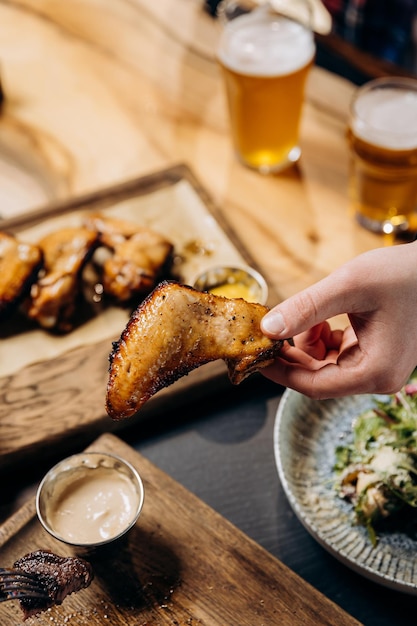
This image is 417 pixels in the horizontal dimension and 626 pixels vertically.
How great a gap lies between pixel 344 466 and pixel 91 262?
115 centimetres

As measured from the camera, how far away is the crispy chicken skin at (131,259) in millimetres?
2396

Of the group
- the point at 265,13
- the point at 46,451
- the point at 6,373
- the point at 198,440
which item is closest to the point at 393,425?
the point at 198,440

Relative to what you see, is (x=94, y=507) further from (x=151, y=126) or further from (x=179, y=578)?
(x=151, y=126)

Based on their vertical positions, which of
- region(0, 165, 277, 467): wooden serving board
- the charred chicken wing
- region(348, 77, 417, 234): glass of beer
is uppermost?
region(348, 77, 417, 234): glass of beer

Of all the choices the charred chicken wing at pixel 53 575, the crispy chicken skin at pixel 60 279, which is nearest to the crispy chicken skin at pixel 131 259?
the crispy chicken skin at pixel 60 279

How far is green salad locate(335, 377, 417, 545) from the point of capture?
187 cm

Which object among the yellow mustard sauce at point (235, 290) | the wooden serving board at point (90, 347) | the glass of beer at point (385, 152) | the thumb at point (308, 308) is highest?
the thumb at point (308, 308)

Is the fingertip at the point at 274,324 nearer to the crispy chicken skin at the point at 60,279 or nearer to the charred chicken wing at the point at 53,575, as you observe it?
the charred chicken wing at the point at 53,575

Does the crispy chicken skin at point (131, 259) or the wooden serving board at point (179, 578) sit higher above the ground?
the crispy chicken skin at point (131, 259)

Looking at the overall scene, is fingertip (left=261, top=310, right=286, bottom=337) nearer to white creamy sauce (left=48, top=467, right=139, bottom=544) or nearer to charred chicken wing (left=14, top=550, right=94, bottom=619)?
white creamy sauce (left=48, top=467, right=139, bottom=544)

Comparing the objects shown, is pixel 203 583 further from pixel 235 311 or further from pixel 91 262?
pixel 91 262

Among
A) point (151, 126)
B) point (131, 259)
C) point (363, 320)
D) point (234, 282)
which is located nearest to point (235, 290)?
point (234, 282)

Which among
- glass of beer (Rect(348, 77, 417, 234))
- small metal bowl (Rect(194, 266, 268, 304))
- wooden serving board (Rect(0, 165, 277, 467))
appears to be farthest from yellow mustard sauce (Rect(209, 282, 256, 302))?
glass of beer (Rect(348, 77, 417, 234))

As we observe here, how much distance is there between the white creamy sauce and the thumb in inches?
22.1
